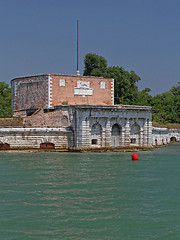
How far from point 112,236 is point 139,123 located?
1113 inches

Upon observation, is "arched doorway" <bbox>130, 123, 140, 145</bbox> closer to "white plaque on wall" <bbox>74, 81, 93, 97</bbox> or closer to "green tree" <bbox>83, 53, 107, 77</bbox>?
"white plaque on wall" <bbox>74, 81, 93, 97</bbox>

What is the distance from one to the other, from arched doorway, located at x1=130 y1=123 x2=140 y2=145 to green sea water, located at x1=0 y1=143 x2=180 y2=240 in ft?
46.8

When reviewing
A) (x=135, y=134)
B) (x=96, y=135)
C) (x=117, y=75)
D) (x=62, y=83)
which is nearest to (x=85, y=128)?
(x=96, y=135)

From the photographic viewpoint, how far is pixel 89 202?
1541 centimetres

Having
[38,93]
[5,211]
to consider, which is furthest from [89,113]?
[5,211]

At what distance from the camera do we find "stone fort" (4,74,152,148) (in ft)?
119

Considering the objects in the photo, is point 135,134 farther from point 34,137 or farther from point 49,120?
point 34,137

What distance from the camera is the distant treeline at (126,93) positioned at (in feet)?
200

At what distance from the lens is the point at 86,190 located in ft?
57.9

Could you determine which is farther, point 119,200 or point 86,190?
point 86,190

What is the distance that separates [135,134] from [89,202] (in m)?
24.6

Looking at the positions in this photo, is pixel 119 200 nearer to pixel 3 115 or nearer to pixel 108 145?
pixel 108 145

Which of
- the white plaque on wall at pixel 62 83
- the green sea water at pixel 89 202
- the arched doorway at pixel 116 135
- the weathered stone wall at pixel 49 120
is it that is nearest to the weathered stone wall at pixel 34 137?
the weathered stone wall at pixel 49 120

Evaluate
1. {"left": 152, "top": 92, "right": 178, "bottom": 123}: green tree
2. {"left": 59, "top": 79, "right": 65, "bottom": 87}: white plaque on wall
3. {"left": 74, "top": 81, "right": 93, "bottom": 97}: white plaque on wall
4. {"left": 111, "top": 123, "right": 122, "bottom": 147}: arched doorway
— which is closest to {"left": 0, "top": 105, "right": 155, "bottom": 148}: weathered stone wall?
{"left": 111, "top": 123, "right": 122, "bottom": 147}: arched doorway
